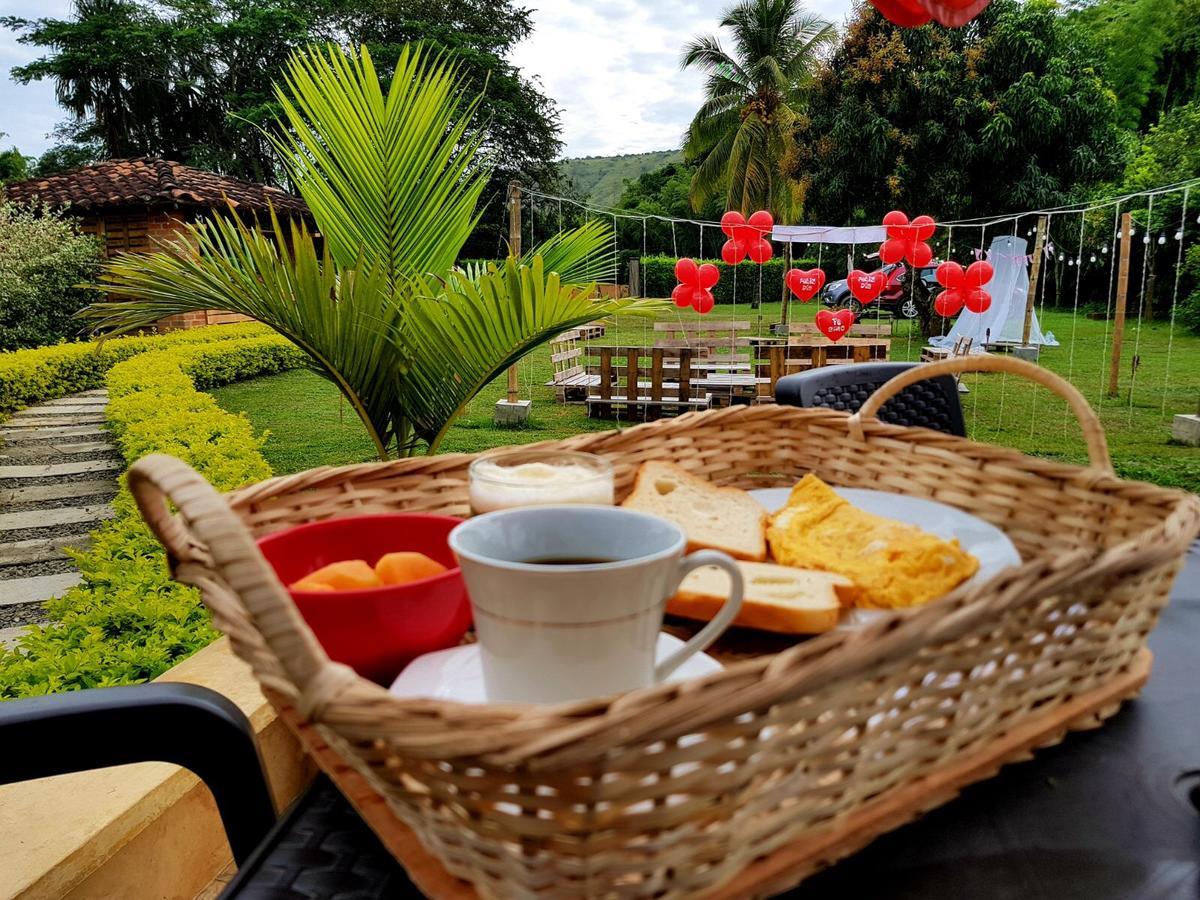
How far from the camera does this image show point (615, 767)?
1.34ft

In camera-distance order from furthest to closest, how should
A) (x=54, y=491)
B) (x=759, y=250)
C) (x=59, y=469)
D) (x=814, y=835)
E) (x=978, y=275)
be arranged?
(x=759, y=250), (x=978, y=275), (x=59, y=469), (x=54, y=491), (x=814, y=835)

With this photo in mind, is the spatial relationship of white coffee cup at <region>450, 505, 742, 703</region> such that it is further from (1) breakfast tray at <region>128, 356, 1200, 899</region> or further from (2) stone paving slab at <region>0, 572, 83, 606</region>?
(2) stone paving slab at <region>0, 572, 83, 606</region>

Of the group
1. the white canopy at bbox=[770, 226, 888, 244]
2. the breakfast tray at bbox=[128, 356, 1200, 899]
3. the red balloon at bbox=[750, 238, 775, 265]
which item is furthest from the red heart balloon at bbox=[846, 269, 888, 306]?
the breakfast tray at bbox=[128, 356, 1200, 899]

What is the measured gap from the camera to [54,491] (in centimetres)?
530

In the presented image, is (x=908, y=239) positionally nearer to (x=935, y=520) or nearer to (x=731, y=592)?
(x=935, y=520)

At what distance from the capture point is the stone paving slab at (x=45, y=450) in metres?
6.13

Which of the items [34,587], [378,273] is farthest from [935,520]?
[34,587]

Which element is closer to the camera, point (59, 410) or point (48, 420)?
point (48, 420)

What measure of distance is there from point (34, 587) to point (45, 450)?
3.19 metres

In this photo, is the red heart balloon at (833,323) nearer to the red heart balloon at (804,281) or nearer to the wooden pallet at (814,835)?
the red heart balloon at (804,281)

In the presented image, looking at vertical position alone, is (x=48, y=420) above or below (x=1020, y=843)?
below

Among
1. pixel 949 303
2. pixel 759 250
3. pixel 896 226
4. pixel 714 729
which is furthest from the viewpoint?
pixel 759 250

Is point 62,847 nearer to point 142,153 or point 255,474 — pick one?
point 255,474

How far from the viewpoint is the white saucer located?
0.67 meters
